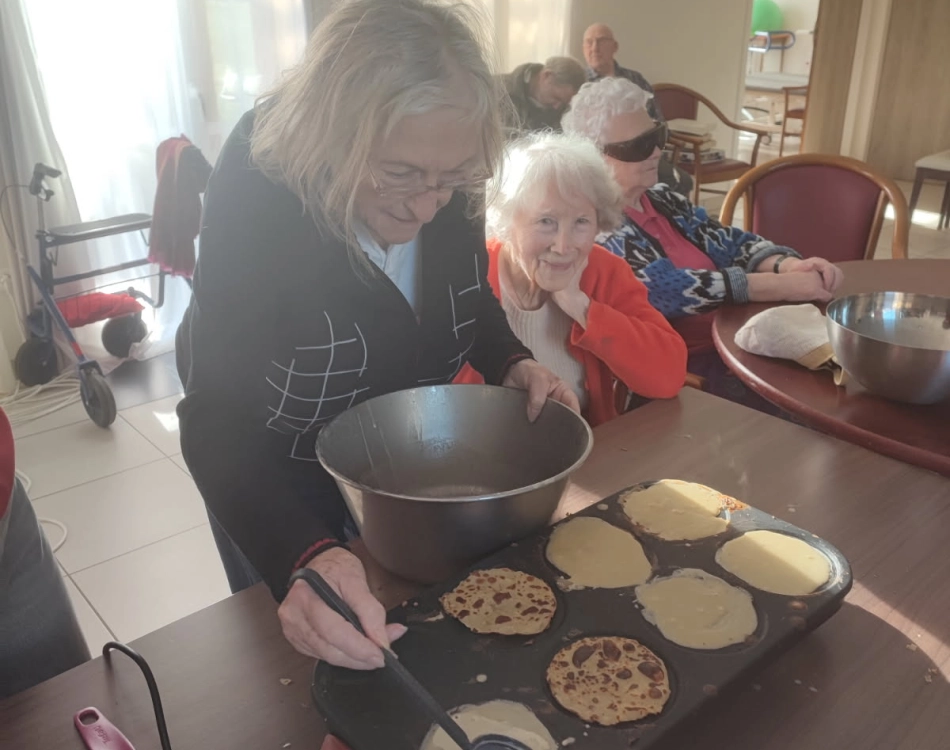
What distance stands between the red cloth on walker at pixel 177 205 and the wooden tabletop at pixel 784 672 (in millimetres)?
2389

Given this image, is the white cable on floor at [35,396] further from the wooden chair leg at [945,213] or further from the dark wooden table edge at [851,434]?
the wooden chair leg at [945,213]

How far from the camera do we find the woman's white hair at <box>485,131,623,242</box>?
1494 millimetres

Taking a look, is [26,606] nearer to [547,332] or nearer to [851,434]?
[547,332]

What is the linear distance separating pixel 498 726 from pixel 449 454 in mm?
384

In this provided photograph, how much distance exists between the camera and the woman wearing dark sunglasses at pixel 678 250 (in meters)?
1.75

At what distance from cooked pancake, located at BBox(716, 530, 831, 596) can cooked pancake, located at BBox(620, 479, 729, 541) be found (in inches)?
1.4

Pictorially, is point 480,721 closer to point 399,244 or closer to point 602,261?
point 399,244

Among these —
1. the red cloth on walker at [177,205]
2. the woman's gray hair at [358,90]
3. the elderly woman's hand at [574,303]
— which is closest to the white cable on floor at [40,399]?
the red cloth on walker at [177,205]

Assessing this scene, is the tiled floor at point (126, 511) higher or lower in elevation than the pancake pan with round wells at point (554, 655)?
lower

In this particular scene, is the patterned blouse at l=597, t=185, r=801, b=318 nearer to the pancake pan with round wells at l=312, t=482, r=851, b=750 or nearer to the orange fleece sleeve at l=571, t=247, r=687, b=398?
the orange fleece sleeve at l=571, t=247, r=687, b=398

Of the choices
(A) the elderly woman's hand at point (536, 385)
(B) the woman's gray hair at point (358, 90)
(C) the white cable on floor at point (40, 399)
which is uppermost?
(B) the woman's gray hair at point (358, 90)

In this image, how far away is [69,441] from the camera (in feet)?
8.75

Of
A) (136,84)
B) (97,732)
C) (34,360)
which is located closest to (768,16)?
(136,84)

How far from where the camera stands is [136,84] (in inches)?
121
